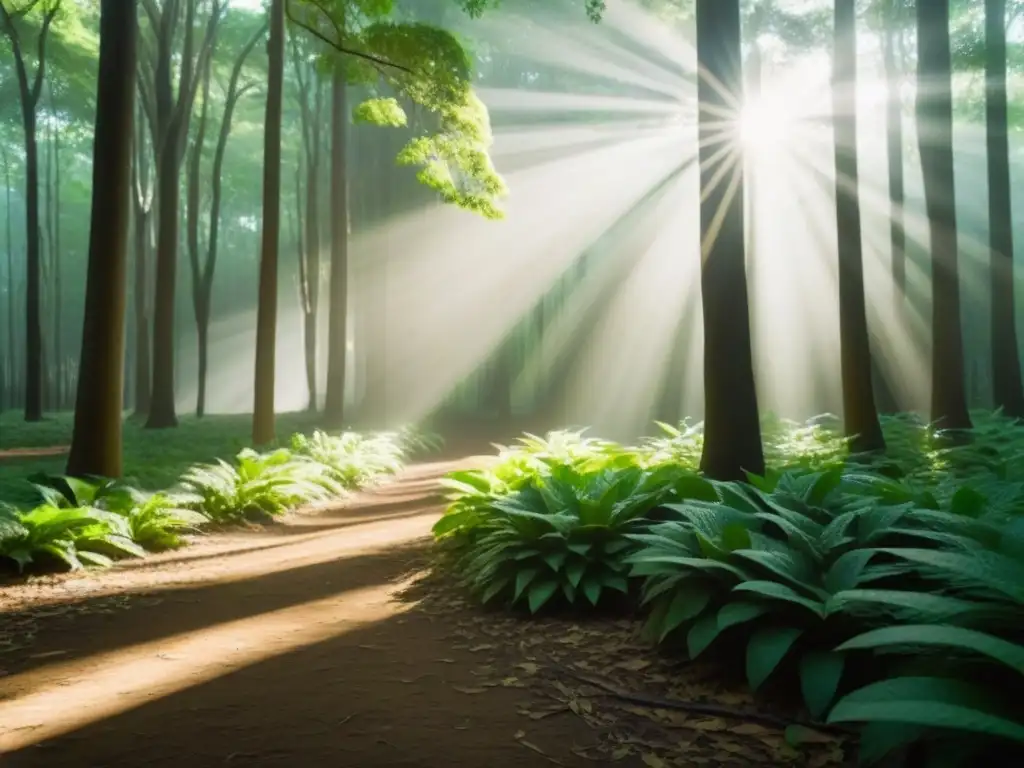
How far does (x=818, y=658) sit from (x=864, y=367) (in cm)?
674

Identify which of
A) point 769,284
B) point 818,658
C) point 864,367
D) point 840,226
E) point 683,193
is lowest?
point 818,658

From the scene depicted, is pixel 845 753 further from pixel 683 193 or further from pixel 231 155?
pixel 231 155

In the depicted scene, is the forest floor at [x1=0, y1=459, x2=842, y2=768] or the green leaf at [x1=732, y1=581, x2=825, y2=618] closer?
the forest floor at [x1=0, y1=459, x2=842, y2=768]

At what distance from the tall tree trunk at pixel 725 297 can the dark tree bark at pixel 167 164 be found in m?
12.9

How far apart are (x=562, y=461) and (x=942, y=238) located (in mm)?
6667

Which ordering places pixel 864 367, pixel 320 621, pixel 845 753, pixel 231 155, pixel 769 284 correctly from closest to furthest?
pixel 845 753 < pixel 320 621 < pixel 864 367 < pixel 769 284 < pixel 231 155

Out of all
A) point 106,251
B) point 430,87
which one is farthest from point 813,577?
point 430,87

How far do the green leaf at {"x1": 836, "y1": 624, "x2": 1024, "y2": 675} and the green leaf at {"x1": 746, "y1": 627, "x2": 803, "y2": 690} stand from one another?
2.61ft

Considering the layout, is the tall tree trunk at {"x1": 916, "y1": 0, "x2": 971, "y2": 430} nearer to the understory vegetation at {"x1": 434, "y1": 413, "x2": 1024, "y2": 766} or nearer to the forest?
the forest

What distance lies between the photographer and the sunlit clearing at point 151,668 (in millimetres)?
3336

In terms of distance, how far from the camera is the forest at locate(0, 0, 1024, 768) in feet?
10.0

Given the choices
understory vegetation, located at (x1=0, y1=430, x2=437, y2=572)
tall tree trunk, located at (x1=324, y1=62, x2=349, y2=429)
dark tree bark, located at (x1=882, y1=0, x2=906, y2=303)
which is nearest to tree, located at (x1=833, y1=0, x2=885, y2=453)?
dark tree bark, located at (x1=882, y1=0, x2=906, y2=303)

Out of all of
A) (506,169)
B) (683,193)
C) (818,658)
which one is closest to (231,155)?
(506,169)

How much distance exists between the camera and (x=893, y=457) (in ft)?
29.8
